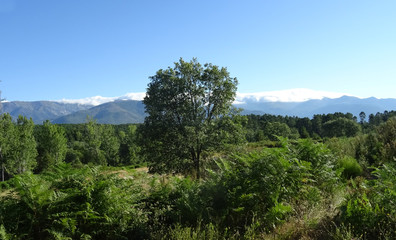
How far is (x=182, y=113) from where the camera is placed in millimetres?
17281

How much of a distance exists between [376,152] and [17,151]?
48723 mm

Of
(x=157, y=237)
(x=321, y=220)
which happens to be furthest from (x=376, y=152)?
(x=157, y=237)

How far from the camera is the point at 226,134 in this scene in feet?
57.2

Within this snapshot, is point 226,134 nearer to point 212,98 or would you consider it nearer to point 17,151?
point 212,98

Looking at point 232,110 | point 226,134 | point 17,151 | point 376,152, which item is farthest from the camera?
point 17,151

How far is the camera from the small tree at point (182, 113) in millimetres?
17453

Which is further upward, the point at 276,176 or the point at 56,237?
the point at 276,176

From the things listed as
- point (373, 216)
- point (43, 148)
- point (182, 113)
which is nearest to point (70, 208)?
point (373, 216)

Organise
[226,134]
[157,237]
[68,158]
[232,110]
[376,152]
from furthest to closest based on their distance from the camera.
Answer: [68,158]
[232,110]
[226,134]
[376,152]
[157,237]

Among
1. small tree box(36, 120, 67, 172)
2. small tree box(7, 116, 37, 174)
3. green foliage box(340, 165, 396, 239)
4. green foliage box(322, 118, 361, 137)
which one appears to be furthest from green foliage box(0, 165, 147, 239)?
green foliage box(322, 118, 361, 137)

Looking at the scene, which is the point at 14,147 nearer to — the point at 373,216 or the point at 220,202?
the point at 220,202

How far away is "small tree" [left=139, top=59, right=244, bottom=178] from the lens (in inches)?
687

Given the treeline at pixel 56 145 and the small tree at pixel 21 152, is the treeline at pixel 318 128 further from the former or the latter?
the small tree at pixel 21 152

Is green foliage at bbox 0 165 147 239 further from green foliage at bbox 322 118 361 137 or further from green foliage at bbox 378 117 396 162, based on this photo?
green foliage at bbox 322 118 361 137
